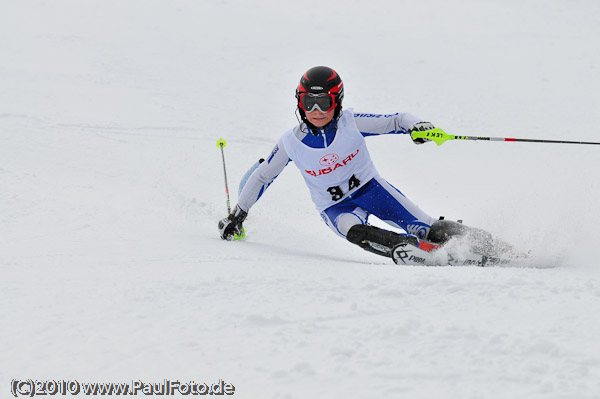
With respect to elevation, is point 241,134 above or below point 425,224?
above

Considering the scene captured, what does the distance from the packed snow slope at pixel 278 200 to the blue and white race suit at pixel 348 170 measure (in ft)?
1.42

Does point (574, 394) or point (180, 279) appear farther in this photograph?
point (180, 279)

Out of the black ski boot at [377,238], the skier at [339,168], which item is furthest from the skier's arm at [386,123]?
the black ski boot at [377,238]

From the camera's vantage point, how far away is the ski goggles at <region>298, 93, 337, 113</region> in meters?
4.68

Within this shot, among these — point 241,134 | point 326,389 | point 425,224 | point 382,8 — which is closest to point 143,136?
point 241,134

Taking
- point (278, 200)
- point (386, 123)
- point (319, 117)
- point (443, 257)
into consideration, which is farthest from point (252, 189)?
point (278, 200)

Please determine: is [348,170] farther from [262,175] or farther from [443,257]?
A: [443,257]

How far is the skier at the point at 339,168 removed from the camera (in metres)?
4.69

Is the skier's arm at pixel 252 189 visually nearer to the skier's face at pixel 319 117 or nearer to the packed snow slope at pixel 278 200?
the packed snow slope at pixel 278 200

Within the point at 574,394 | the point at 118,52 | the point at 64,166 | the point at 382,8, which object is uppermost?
the point at 382,8

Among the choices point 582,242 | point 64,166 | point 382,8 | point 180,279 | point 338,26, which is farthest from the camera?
point 382,8

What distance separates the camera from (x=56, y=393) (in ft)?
7.73

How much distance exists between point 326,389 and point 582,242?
2.48 meters

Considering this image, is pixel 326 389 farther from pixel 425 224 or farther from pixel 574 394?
pixel 425 224
